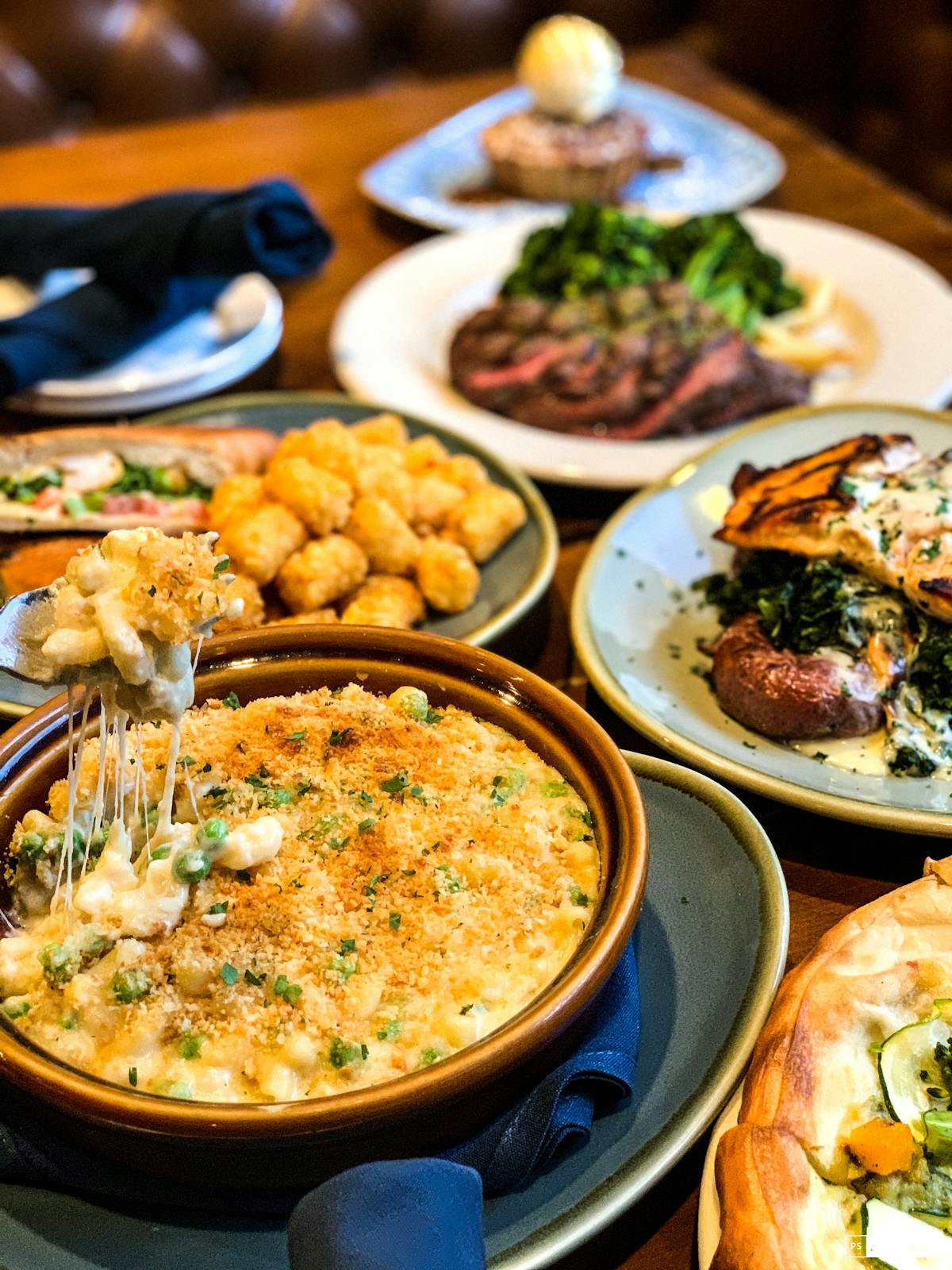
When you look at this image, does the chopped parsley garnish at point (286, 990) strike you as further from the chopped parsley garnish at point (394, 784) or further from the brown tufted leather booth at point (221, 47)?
the brown tufted leather booth at point (221, 47)

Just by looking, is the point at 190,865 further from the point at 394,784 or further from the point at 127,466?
the point at 127,466

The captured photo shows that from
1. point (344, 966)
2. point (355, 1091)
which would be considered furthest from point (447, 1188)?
point (344, 966)

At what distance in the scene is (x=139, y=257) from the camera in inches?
128

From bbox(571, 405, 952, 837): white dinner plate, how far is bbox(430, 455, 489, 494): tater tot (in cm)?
33

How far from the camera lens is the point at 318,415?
299 cm

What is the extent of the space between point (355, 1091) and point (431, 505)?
1.50 m

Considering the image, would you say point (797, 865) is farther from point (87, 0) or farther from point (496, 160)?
point (87, 0)

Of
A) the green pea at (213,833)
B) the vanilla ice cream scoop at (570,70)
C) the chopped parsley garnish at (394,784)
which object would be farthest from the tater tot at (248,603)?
the vanilla ice cream scoop at (570,70)

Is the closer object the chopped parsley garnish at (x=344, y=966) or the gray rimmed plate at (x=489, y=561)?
the chopped parsley garnish at (x=344, y=966)

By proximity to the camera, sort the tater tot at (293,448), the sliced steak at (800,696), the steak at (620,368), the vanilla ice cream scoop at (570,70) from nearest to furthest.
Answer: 1. the sliced steak at (800,696)
2. the tater tot at (293,448)
3. the steak at (620,368)
4. the vanilla ice cream scoop at (570,70)

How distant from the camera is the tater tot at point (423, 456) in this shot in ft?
8.82

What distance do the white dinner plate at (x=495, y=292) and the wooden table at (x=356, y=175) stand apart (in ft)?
0.36

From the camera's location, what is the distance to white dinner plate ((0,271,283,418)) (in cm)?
305

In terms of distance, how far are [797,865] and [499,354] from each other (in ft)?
6.55
